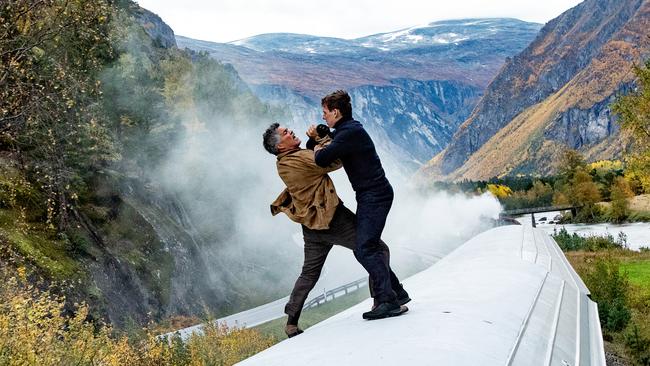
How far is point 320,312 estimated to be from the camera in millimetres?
33656

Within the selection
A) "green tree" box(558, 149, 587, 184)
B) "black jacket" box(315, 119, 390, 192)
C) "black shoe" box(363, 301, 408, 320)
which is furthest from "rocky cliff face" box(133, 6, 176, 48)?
"black shoe" box(363, 301, 408, 320)

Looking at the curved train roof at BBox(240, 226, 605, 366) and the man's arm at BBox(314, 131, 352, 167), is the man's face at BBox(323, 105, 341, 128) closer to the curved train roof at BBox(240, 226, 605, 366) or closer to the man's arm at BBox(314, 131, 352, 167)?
the man's arm at BBox(314, 131, 352, 167)

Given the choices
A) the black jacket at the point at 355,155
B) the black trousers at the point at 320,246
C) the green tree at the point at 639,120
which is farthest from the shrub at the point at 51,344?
the green tree at the point at 639,120

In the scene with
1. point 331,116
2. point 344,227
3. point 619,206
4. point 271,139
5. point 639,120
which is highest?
point 331,116

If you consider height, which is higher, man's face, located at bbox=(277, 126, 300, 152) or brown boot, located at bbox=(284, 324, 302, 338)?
man's face, located at bbox=(277, 126, 300, 152)

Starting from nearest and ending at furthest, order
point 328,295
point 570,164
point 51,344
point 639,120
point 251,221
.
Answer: point 51,344
point 639,120
point 328,295
point 251,221
point 570,164

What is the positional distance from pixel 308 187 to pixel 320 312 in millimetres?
28708

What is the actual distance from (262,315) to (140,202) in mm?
9268

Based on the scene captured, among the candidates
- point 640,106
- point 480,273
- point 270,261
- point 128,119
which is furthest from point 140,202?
point 480,273

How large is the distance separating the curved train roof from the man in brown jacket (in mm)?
459

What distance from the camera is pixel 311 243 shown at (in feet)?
20.0

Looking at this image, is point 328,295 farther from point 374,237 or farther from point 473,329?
point 473,329

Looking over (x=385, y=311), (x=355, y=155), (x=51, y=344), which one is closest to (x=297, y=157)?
(x=355, y=155)

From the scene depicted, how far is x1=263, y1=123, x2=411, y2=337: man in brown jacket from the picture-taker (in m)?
5.70
